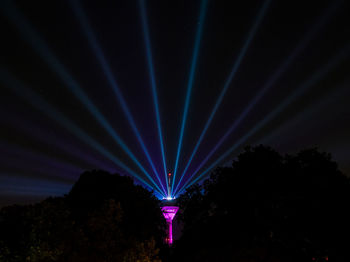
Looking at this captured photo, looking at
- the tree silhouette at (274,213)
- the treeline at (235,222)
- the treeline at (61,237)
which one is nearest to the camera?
the treeline at (61,237)

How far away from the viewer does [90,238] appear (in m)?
14.2

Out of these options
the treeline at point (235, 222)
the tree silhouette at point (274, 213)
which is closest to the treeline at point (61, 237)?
the treeline at point (235, 222)

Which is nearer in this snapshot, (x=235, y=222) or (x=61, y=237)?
(x=61, y=237)

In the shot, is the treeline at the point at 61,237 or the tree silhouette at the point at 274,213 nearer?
the treeline at the point at 61,237

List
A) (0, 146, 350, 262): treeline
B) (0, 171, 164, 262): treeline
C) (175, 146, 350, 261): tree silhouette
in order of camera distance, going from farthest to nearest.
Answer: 1. (175, 146, 350, 261): tree silhouette
2. (0, 146, 350, 262): treeline
3. (0, 171, 164, 262): treeline

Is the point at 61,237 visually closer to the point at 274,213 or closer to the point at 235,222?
the point at 235,222

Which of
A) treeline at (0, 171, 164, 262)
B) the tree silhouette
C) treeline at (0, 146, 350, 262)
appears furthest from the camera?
the tree silhouette

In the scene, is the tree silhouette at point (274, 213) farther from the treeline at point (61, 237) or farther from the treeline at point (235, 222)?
the treeline at point (61, 237)

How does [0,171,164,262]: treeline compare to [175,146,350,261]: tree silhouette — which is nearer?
[0,171,164,262]: treeline

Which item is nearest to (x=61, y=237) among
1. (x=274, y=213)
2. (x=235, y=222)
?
(x=235, y=222)

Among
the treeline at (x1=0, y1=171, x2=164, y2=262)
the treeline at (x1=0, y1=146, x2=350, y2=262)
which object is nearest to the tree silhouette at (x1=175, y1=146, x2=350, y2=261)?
the treeline at (x1=0, y1=146, x2=350, y2=262)

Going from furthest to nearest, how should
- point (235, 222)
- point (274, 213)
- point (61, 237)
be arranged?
point (235, 222)
point (274, 213)
point (61, 237)

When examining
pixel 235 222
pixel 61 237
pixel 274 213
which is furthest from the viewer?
pixel 235 222

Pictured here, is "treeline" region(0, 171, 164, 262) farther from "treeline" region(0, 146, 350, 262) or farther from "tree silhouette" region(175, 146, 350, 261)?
"tree silhouette" region(175, 146, 350, 261)
